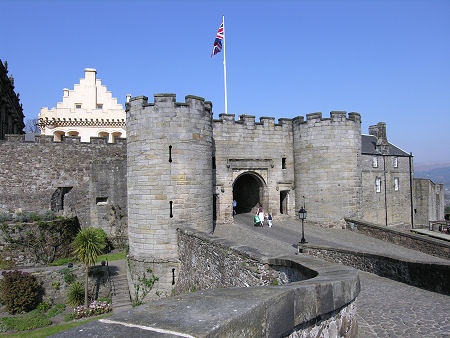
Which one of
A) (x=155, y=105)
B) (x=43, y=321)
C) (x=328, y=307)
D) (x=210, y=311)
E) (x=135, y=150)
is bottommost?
(x=43, y=321)

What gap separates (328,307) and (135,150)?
13.2 meters

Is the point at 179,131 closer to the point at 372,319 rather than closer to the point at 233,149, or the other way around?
the point at 233,149

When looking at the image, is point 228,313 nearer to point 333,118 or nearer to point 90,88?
point 333,118

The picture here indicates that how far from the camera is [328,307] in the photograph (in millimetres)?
4637

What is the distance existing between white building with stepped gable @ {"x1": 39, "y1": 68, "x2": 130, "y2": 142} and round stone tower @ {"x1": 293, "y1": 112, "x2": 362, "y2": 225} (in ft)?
69.5

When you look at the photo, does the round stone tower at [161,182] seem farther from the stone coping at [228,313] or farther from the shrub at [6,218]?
the stone coping at [228,313]

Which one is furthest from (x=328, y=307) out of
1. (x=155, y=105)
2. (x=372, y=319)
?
(x=155, y=105)

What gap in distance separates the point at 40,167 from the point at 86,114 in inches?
484

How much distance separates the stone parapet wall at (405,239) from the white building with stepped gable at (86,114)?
81.4ft

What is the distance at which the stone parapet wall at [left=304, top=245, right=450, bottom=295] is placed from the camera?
8.94 m

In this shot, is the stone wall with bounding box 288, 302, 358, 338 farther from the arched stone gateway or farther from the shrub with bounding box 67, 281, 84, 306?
the arched stone gateway

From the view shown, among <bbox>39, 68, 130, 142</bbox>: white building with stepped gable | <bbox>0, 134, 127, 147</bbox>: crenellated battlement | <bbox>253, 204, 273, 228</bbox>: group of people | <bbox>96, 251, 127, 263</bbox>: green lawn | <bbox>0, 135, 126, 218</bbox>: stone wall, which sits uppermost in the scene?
<bbox>39, 68, 130, 142</bbox>: white building with stepped gable

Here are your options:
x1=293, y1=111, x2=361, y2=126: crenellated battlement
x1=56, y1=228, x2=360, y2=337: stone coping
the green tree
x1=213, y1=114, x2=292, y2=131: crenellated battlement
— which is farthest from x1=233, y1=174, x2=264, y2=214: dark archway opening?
x1=56, y1=228, x2=360, y2=337: stone coping

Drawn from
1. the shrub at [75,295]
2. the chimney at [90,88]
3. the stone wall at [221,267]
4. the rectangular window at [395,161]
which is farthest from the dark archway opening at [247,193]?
the chimney at [90,88]
